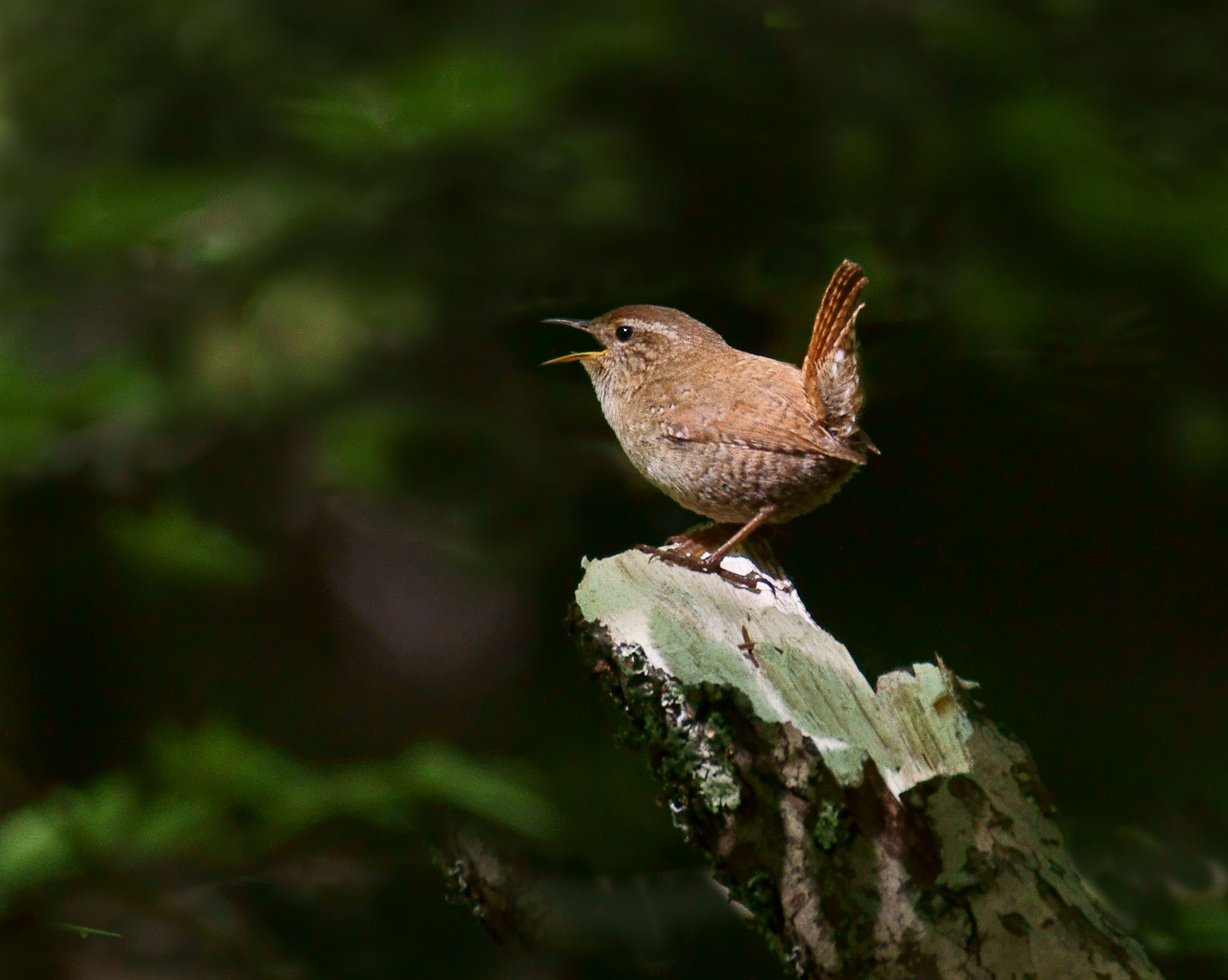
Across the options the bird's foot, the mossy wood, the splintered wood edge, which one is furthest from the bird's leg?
the mossy wood

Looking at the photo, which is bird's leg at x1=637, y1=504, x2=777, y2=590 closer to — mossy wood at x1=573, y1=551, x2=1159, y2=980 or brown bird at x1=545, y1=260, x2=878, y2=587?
brown bird at x1=545, y1=260, x2=878, y2=587

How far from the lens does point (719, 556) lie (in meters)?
1.76

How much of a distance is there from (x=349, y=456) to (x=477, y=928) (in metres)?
1.22

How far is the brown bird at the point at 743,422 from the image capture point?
67.8 inches

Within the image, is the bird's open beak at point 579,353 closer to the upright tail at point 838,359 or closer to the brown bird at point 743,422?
the brown bird at point 743,422

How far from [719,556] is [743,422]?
259 millimetres

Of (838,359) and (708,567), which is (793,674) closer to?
(708,567)

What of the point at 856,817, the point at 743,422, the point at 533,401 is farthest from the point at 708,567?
the point at 533,401

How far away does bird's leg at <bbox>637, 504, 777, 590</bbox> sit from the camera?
1649mm

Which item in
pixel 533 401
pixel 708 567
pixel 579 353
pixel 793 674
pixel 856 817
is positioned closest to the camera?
pixel 856 817

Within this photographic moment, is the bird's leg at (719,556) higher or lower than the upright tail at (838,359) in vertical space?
lower

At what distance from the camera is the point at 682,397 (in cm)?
192

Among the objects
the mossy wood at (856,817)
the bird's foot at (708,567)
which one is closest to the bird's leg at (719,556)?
the bird's foot at (708,567)

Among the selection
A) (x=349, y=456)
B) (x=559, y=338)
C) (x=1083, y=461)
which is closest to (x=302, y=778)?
(x=349, y=456)
